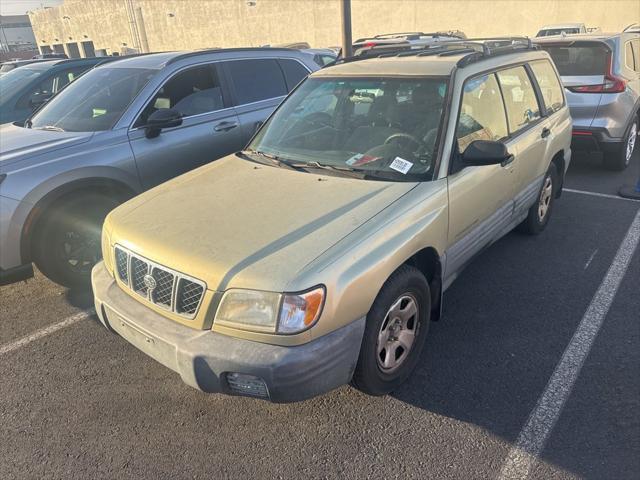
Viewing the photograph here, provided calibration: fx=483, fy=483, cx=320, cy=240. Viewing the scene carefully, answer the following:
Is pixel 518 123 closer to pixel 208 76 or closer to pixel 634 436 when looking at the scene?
pixel 634 436

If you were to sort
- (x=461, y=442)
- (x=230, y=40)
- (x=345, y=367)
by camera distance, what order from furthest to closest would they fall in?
(x=230, y=40) → (x=461, y=442) → (x=345, y=367)

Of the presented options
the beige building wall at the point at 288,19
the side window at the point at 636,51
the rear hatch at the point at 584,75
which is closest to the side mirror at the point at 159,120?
the rear hatch at the point at 584,75

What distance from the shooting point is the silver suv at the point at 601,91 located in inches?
246

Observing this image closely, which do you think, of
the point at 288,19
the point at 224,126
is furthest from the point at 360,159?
the point at 288,19

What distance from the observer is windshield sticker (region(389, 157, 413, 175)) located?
2.90 m

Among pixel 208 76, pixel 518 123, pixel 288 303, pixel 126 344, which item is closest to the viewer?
pixel 288 303

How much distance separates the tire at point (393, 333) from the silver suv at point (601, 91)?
488cm

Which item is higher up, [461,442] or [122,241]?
[122,241]

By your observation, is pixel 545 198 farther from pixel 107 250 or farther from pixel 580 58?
pixel 107 250

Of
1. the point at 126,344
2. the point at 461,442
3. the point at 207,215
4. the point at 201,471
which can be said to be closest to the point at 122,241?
the point at 207,215

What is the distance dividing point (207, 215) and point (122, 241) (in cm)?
48

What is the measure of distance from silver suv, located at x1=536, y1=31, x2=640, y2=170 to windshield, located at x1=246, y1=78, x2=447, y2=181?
13.9 feet

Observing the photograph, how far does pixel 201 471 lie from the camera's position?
2.36m

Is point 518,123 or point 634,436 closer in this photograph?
point 634,436
